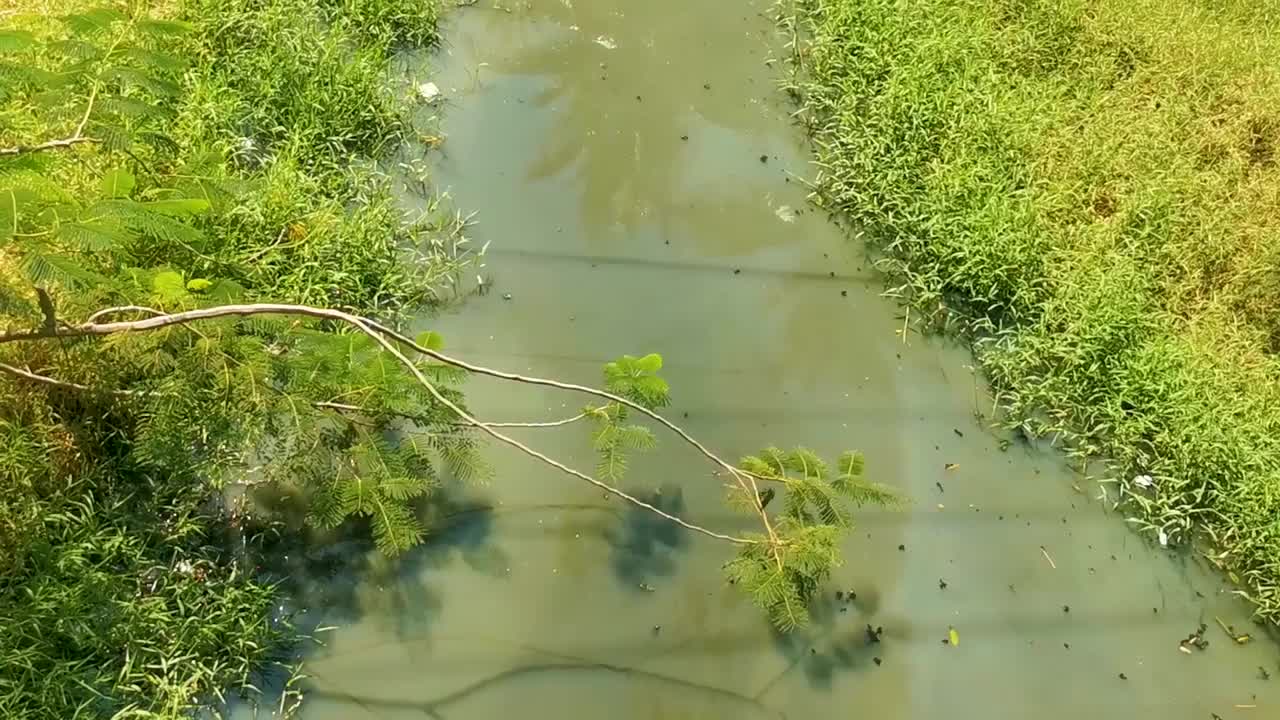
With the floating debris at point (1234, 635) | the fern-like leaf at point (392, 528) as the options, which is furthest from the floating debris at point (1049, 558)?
the fern-like leaf at point (392, 528)

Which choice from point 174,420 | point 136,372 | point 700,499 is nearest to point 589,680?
point 700,499

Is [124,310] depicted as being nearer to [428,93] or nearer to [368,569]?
[368,569]

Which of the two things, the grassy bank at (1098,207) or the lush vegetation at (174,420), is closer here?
the lush vegetation at (174,420)

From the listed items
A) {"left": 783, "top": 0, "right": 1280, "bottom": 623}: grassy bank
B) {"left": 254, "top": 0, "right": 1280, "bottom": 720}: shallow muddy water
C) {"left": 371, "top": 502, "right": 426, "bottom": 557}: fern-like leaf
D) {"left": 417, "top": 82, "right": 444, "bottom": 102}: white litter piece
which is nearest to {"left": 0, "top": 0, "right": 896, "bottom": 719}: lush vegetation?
{"left": 371, "top": 502, "right": 426, "bottom": 557}: fern-like leaf

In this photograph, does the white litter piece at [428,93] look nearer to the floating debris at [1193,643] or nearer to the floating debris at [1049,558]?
the floating debris at [1049,558]

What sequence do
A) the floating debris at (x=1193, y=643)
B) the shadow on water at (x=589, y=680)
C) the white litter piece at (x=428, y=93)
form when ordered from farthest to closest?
the white litter piece at (x=428, y=93), the floating debris at (x=1193, y=643), the shadow on water at (x=589, y=680)

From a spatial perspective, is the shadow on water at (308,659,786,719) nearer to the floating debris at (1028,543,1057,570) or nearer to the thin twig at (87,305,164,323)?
the floating debris at (1028,543,1057,570)

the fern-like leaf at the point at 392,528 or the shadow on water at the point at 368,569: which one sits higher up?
the fern-like leaf at the point at 392,528
